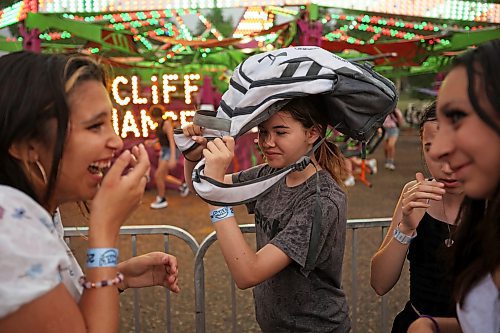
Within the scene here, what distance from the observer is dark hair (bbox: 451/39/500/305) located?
0.98 meters

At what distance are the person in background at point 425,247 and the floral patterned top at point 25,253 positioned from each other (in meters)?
1.17

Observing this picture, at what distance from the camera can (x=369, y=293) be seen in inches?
160

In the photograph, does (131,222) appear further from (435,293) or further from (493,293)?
(493,293)

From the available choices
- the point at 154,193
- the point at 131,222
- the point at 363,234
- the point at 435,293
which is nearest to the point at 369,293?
the point at 363,234

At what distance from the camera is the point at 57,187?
125 centimetres

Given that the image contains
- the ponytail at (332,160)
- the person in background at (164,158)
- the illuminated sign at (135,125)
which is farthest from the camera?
the person in background at (164,158)

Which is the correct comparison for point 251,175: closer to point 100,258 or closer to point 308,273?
point 308,273

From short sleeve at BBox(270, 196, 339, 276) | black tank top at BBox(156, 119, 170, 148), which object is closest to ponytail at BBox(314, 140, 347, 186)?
short sleeve at BBox(270, 196, 339, 276)

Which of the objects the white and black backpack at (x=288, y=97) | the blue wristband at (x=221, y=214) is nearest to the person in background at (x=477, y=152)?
the white and black backpack at (x=288, y=97)

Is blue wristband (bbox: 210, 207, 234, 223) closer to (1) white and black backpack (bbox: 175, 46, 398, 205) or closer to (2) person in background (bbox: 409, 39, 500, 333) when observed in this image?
(1) white and black backpack (bbox: 175, 46, 398, 205)

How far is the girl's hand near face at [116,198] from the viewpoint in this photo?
3.98 ft

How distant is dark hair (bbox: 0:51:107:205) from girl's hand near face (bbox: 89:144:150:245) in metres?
0.13

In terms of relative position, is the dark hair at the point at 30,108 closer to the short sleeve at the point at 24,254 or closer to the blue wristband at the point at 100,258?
the short sleeve at the point at 24,254

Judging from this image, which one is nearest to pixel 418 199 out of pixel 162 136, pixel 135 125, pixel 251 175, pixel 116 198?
pixel 251 175
